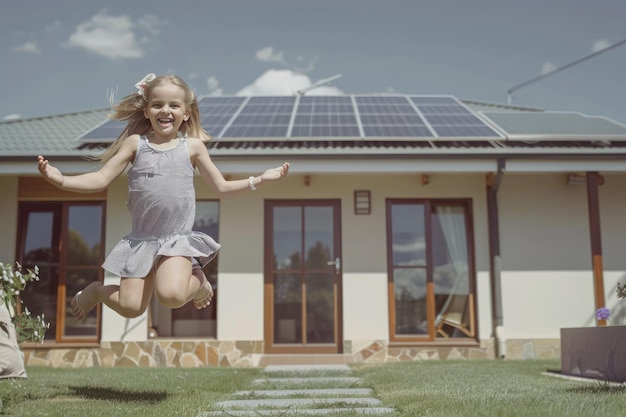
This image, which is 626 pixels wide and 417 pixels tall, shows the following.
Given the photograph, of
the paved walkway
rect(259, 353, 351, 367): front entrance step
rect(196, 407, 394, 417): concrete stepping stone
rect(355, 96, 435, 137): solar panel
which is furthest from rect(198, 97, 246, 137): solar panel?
rect(196, 407, 394, 417): concrete stepping stone

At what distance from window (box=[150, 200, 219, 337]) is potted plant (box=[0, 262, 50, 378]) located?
4.35 meters

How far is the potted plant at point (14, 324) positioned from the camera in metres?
4.05

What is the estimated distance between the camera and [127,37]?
19.6 metres

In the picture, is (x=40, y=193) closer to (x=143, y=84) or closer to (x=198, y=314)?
(x=198, y=314)

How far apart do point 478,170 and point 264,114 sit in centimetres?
349

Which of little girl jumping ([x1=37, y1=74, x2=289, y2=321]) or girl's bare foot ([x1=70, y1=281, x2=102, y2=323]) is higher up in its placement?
little girl jumping ([x1=37, y1=74, x2=289, y2=321])

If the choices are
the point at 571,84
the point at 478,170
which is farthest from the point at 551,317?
the point at 571,84

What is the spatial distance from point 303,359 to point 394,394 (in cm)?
426

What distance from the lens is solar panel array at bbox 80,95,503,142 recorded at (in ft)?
29.3

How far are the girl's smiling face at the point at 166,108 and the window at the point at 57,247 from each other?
19.3 ft

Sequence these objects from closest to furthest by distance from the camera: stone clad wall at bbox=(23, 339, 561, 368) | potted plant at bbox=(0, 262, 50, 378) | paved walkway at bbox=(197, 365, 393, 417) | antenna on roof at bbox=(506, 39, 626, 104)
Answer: paved walkway at bbox=(197, 365, 393, 417), potted plant at bbox=(0, 262, 50, 378), stone clad wall at bbox=(23, 339, 561, 368), antenna on roof at bbox=(506, 39, 626, 104)

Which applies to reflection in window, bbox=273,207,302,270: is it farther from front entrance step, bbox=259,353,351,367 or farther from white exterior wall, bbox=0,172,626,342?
front entrance step, bbox=259,353,351,367

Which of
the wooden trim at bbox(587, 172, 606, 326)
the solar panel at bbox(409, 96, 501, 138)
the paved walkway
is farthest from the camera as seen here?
the solar panel at bbox(409, 96, 501, 138)

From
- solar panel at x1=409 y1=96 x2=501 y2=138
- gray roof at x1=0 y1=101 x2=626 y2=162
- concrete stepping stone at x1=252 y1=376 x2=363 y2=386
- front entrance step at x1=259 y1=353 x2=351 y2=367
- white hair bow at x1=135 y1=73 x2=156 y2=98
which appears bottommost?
front entrance step at x1=259 y1=353 x2=351 y2=367
